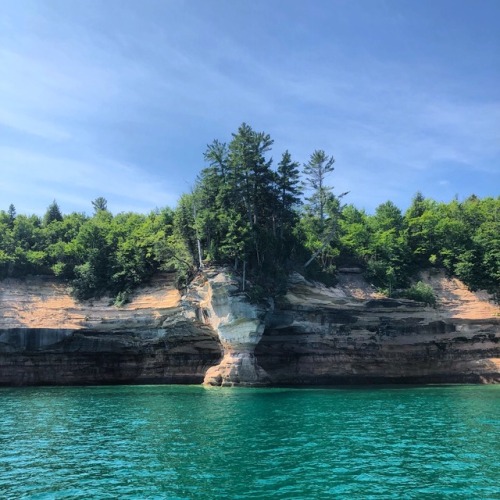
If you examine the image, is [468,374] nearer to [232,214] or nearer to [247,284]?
[247,284]

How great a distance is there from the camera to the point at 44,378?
40.3 m

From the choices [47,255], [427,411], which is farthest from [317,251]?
[47,255]

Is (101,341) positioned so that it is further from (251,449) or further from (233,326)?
(251,449)

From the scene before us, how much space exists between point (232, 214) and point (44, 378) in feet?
71.4

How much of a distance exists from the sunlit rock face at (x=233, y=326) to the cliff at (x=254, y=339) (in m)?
0.09

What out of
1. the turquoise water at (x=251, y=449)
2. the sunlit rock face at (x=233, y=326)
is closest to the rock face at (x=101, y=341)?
the sunlit rock face at (x=233, y=326)

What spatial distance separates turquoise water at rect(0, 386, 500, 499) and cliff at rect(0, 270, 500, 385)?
12561 mm

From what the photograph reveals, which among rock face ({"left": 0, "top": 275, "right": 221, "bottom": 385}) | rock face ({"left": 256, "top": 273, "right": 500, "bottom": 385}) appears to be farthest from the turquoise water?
rock face ({"left": 0, "top": 275, "right": 221, "bottom": 385})

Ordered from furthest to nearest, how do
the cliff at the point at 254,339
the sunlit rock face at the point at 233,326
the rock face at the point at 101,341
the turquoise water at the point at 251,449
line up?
the rock face at the point at 101,341, the cliff at the point at 254,339, the sunlit rock face at the point at 233,326, the turquoise water at the point at 251,449

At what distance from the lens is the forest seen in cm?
3991

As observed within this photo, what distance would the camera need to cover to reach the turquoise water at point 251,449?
11273 mm

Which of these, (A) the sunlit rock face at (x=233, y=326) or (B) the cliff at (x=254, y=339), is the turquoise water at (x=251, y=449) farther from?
(B) the cliff at (x=254, y=339)

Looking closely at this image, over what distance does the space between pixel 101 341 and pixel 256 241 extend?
16.0 metres

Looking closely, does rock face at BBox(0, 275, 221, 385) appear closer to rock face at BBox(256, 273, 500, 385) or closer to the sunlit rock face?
the sunlit rock face
